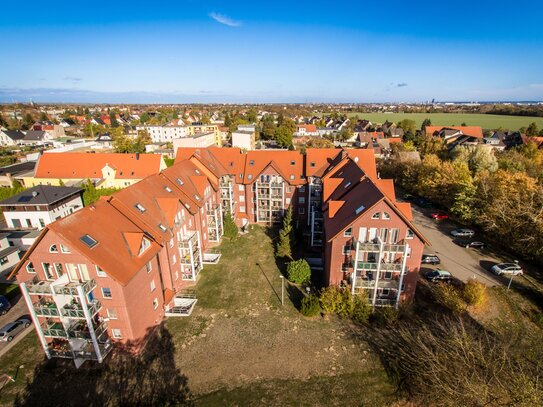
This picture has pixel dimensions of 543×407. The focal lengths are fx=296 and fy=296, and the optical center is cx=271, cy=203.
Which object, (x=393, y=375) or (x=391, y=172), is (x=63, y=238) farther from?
(x=391, y=172)

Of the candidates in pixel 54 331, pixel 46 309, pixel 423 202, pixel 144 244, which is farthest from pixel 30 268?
pixel 423 202

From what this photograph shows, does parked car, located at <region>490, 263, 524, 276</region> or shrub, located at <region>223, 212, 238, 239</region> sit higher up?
shrub, located at <region>223, 212, 238, 239</region>

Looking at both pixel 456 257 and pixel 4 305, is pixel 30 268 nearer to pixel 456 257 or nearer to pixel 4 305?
pixel 4 305

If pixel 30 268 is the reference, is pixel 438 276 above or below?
below

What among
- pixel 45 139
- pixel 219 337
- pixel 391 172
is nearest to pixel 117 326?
pixel 219 337

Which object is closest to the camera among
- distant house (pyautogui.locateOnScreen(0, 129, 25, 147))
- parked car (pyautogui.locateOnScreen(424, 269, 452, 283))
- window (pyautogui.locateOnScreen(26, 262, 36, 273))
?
window (pyautogui.locateOnScreen(26, 262, 36, 273))

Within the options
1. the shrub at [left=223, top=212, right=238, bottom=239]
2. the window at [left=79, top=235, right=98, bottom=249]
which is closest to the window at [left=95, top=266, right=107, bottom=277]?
the window at [left=79, top=235, right=98, bottom=249]

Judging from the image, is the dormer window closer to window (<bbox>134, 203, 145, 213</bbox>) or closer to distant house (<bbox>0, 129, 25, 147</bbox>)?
window (<bbox>134, 203, 145, 213</bbox>)
